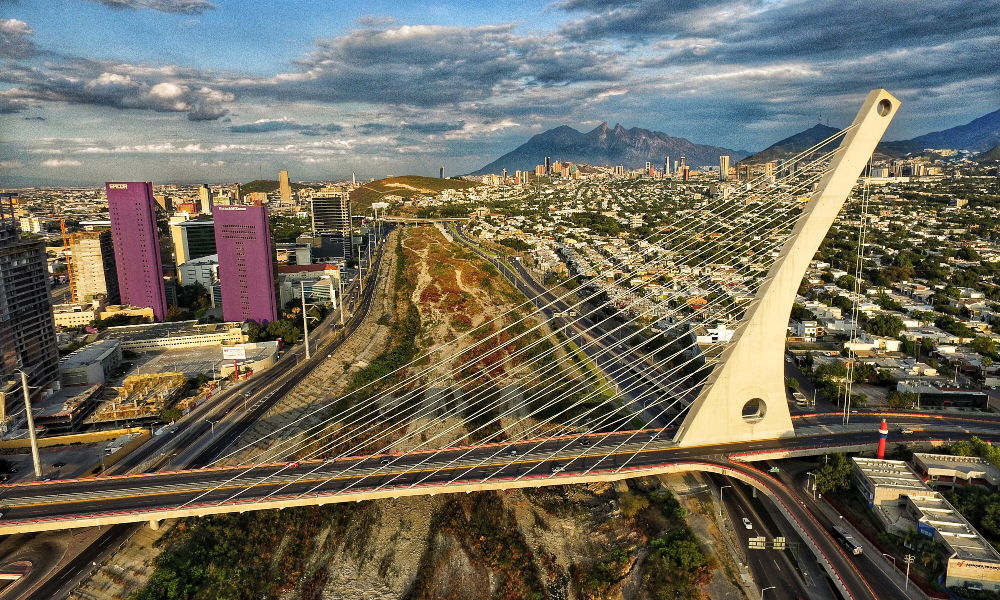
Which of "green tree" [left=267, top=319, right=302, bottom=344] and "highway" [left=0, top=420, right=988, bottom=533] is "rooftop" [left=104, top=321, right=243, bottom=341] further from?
"highway" [left=0, top=420, right=988, bottom=533]

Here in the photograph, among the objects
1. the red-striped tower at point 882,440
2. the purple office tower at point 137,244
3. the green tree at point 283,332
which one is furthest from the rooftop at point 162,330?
the red-striped tower at point 882,440

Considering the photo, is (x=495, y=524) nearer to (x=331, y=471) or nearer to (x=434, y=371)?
(x=331, y=471)

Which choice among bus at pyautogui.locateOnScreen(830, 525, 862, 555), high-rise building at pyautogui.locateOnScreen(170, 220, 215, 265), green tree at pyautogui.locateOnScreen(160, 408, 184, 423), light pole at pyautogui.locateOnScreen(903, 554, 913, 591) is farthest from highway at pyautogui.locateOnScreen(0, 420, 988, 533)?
high-rise building at pyautogui.locateOnScreen(170, 220, 215, 265)

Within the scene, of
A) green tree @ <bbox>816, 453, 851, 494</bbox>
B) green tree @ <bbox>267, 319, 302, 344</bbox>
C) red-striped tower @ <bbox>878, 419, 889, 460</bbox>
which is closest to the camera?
green tree @ <bbox>816, 453, 851, 494</bbox>

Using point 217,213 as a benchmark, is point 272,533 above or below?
below

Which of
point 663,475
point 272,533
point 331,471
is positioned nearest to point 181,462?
point 272,533

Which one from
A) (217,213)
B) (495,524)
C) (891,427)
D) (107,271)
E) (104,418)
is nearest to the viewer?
(495,524)
